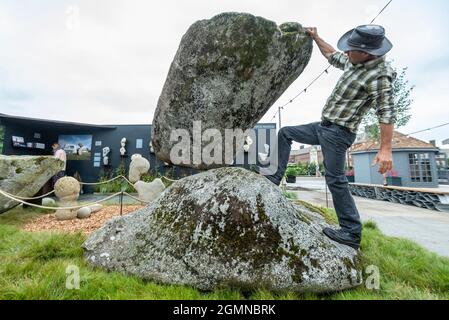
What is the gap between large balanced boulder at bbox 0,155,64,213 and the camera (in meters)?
5.30

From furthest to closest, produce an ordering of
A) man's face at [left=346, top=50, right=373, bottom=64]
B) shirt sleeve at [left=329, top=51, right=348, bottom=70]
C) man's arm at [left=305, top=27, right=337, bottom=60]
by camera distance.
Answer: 1. man's arm at [left=305, top=27, right=337, bottom=60]
2. shirt sleeve at [left=329, top=51, right=348, bottom=70]
3. man's face at [left=346, top=50, right=373, bottom=64]

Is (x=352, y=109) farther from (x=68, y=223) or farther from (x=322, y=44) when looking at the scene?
(x=68, y=223)

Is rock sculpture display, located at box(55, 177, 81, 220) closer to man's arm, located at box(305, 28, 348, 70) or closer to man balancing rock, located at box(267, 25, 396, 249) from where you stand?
man balancing rock, located at box(267, 25, 396, 249)

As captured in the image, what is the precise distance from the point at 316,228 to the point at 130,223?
2.02 meters

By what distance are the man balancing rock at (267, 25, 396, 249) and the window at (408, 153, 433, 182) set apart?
54.1ft

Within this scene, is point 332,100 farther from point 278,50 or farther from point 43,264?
point 43,264

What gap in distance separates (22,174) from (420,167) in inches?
754

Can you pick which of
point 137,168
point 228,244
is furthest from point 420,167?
point 228,244

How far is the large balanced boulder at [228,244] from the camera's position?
2178 millimetres

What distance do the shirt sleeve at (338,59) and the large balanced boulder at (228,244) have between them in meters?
1.47

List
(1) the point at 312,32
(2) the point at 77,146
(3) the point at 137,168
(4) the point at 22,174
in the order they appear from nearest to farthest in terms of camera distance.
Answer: (1) the point at 312,32 → (4) the point at 22,174 → (3) the point at 137,168 → (2) the point at 77,146

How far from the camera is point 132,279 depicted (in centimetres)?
226

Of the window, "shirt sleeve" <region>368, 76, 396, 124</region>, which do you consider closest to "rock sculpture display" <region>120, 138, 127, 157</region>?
"shirt sleeve" <region>368, 76, 396, 124</region>

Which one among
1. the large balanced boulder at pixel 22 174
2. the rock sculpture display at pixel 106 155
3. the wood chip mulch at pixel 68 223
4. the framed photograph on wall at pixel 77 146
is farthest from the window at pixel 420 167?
the framed photograph on wall at pixel 77 146
